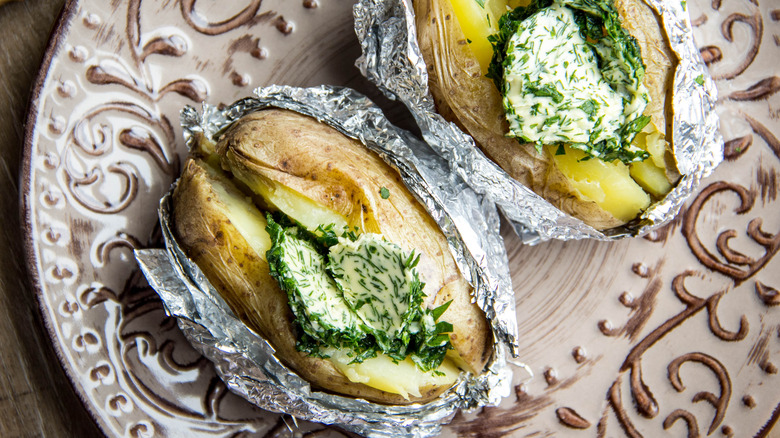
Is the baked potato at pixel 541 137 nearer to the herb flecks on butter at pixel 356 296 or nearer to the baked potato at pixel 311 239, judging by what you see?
the baked potato at pixel 311 239

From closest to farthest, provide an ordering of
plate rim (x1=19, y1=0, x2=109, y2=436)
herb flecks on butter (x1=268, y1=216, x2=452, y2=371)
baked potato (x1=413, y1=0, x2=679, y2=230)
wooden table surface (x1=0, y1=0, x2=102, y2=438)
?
herb flecks on butter (x1=268, y1=216, x2=452, y2=371)
baked potato (x1=413, y1=0, x2=679, y2=230)
plate rim (x1=19, y1=0, x2=109, y2=436)
wooden table surface (x1=0, y1=0, x2=102, y2=438)

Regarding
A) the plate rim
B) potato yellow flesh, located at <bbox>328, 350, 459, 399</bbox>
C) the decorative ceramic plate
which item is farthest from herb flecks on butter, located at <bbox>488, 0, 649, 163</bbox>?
the plate rim

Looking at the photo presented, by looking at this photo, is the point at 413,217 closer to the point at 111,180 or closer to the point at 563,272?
the point at 563,272

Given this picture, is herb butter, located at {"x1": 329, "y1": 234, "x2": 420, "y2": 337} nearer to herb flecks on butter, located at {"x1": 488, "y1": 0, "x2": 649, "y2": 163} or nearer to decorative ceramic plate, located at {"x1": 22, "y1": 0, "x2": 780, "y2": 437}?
herb flecks on butter, located at {"x1": 488, "y1": 0, "x2": 649, "y2": 163}

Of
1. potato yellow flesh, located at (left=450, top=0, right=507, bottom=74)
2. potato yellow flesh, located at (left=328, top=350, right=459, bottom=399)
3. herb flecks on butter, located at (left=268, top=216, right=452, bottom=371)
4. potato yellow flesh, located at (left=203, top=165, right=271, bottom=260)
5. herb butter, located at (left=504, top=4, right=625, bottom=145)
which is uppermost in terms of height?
potato yellow flesh, located at (left=450, top=0, right=507, bottom=74)

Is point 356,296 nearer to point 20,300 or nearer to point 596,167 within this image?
point 596,167

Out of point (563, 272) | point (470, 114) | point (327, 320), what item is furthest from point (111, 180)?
point (563, 272)

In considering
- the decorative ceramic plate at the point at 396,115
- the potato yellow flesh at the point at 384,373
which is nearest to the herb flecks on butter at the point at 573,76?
the decorative ceramic plate at the point at 396,115
